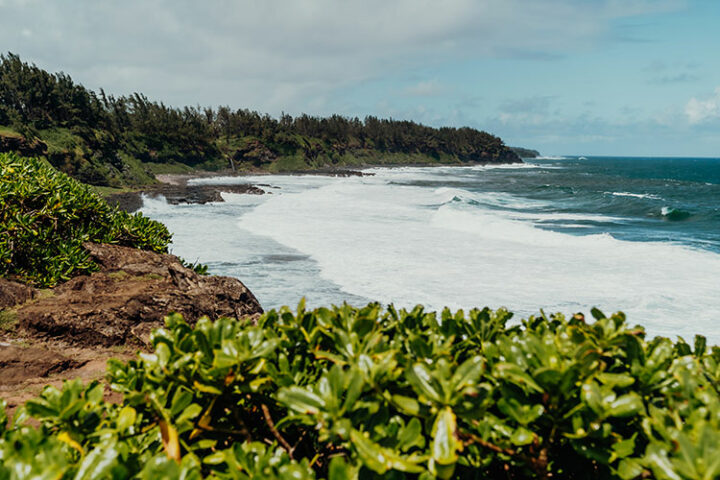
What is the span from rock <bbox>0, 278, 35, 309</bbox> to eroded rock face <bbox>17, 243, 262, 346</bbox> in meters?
0.18

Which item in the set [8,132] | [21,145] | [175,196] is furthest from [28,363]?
[8,132]

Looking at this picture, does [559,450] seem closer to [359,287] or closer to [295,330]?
[295,330]

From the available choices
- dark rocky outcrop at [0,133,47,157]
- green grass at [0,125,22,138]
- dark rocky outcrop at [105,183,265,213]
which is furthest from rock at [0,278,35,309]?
green grass at [0,125,22,138]

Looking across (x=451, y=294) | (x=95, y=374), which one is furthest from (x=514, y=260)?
(x=95, y=374)

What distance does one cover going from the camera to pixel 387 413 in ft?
4.56

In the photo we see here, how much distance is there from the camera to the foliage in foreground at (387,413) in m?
1.25

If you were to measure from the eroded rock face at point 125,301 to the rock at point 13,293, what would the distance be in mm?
184

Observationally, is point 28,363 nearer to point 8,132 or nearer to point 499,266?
point 499,266

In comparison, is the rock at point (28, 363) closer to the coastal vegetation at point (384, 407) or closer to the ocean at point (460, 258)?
the coastal vegetation at point (384, 407)

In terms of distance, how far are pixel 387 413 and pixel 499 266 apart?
43.7 ft

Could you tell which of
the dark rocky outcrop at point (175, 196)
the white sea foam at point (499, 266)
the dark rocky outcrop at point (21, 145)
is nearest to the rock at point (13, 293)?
the white sea foam at point (499, 266)

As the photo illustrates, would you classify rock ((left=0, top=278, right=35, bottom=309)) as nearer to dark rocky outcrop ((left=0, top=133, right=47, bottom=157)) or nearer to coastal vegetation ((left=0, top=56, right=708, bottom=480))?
coastal vegetation ((left=0, top=56, right=708, bottom=480))

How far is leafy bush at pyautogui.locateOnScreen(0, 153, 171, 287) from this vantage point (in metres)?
6.07

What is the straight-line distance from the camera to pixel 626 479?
130 centimetres
